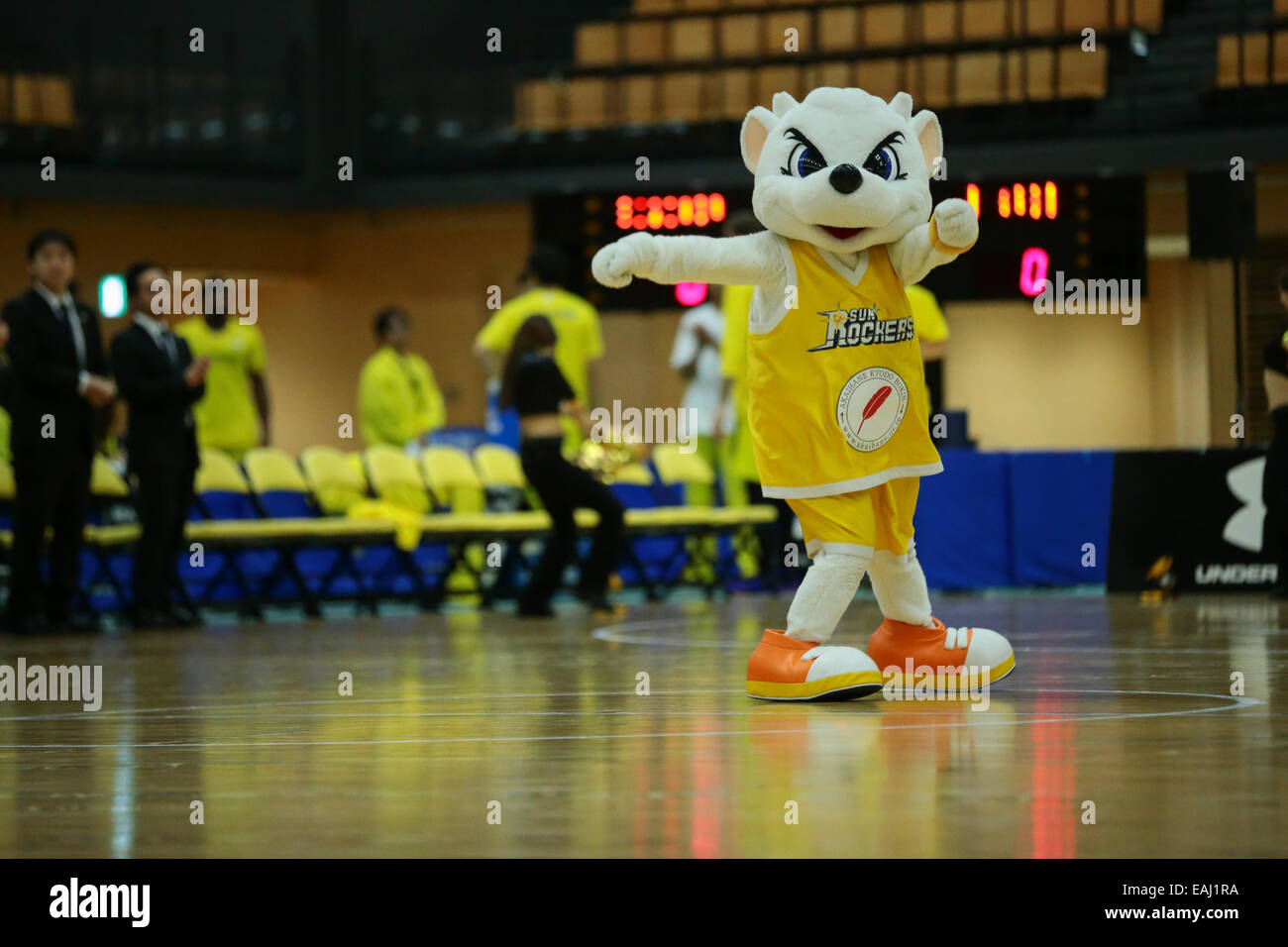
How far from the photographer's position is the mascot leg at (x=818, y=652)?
5.24 metres

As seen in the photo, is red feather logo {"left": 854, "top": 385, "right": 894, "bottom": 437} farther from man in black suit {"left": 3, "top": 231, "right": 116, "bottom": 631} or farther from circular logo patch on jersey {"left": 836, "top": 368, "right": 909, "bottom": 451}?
man in black suit {"left": 3, "top": 231, "right": 116, "bottom": 631}

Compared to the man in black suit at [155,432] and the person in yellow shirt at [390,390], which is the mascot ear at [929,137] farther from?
the person in yellow shirt at [390,390]

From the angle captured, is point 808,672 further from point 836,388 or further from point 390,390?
point 390,390

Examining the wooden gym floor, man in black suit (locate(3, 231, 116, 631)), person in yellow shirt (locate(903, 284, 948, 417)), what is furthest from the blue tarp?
man in black suit (locate(3, 231, 116, 631))

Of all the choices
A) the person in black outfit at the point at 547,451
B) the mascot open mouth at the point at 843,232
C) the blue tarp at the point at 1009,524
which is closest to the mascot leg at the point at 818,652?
the mascot open mouth at the point at 843,232

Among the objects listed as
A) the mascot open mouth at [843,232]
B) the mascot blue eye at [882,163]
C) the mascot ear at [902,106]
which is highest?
the mascot ear at [902,106]

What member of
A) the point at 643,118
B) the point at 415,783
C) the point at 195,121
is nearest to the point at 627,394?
the point at 643,118

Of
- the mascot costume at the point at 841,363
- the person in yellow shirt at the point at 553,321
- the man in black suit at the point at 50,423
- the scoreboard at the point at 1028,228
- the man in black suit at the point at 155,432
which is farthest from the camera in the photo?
the scoreboard at the point at 1028,228

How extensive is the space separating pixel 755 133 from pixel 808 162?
31cm

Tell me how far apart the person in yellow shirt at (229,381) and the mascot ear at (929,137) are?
6948 millimetres

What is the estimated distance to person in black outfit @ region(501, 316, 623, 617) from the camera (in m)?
9.54

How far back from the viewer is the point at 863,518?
537 cm

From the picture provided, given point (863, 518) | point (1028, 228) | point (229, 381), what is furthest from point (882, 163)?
point (229, 381)
